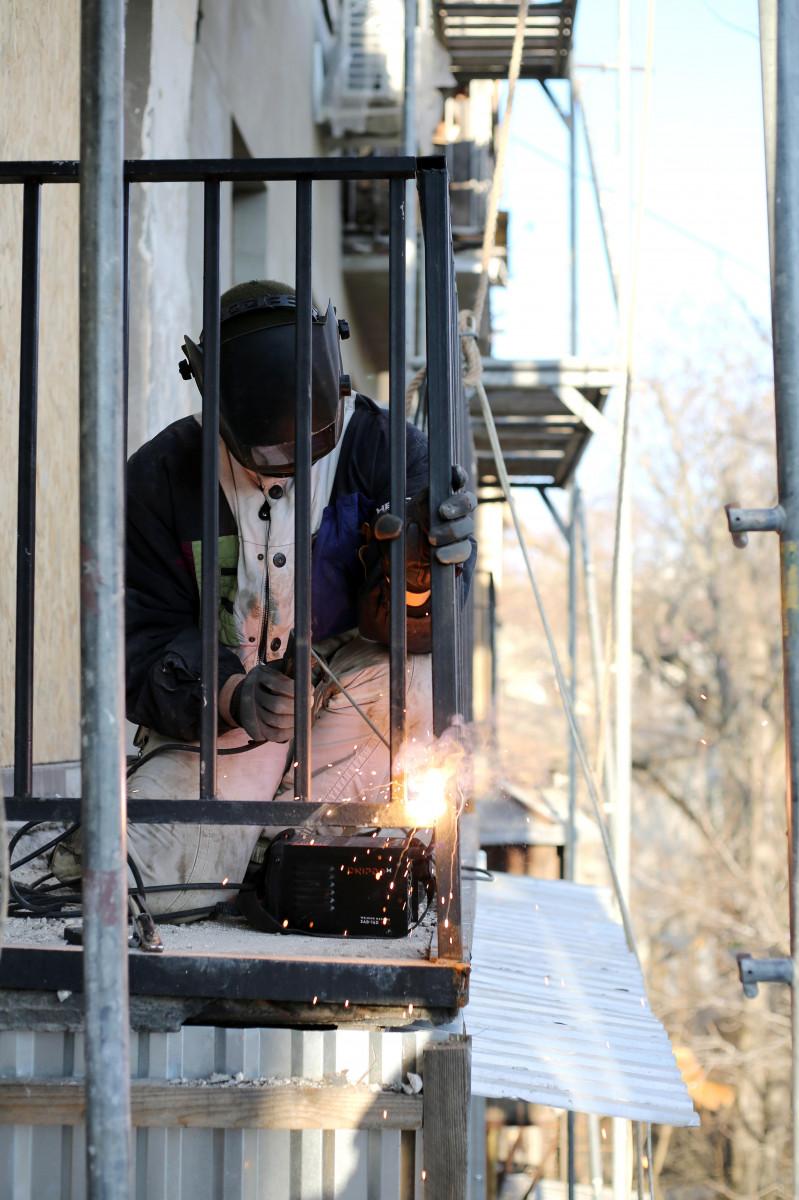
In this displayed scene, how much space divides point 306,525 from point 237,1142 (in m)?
1.03

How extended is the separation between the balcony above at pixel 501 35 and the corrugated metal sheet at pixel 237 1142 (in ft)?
25.0

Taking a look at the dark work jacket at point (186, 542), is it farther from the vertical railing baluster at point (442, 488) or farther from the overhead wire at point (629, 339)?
the overhead wire at point (629, 339)

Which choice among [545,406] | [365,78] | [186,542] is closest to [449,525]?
[186,542]

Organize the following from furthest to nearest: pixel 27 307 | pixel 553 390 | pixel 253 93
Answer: pixel 553 390
pixel 253 93
pixel 27 307

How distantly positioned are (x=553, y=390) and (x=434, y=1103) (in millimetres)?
6101

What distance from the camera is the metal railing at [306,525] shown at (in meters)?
2.05

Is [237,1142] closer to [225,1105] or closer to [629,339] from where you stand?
[225,1105]

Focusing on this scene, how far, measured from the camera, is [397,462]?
2.13 meters

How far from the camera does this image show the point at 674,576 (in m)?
24.0

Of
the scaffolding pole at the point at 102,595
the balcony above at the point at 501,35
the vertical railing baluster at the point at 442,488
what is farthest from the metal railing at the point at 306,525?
the balcony above at the point at 501,35

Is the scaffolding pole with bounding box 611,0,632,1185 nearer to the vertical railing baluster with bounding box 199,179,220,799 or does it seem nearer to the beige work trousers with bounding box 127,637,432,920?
the beige work trousers with bounding box 127,637,432,920

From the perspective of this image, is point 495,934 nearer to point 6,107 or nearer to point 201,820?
→ point 201,820

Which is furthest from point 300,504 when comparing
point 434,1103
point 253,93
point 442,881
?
point 253,93

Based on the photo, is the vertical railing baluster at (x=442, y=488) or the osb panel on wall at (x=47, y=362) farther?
the osb panel on wall at (x=47, y=362)
